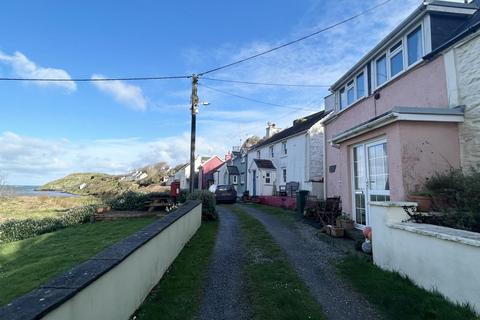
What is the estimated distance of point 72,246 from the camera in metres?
8.59

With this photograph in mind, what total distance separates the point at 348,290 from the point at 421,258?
4.07ft

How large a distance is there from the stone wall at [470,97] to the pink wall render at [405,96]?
0.50 metres

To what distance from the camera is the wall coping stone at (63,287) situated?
2.33 metres

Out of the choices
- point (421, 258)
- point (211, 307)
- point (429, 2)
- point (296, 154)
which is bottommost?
point (211, 307)

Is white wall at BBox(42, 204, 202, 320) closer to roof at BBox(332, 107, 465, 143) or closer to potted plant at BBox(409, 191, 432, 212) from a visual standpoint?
potted plant at BBox(409, 191, 432, 212)

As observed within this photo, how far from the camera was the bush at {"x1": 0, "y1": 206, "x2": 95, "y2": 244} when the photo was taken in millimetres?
12141

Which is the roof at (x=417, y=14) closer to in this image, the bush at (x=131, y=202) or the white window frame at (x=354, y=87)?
the white window frame at (x=354, y=87)

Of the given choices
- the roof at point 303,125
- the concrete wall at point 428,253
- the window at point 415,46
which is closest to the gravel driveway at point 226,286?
the concrete wall at point 428,253

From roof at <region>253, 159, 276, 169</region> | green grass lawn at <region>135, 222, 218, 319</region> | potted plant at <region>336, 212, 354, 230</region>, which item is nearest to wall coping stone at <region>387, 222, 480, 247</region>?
green grass lawn at <region>135, 222, 218, 319</region>

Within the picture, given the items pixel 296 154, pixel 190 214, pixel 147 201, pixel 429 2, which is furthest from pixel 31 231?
pixel 296 154

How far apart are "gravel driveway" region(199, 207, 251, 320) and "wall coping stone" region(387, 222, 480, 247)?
9.39 ft

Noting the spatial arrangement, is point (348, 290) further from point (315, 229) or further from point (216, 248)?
point (315, 229)

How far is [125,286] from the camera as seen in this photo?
4.04m

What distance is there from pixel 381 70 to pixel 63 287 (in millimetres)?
11137
